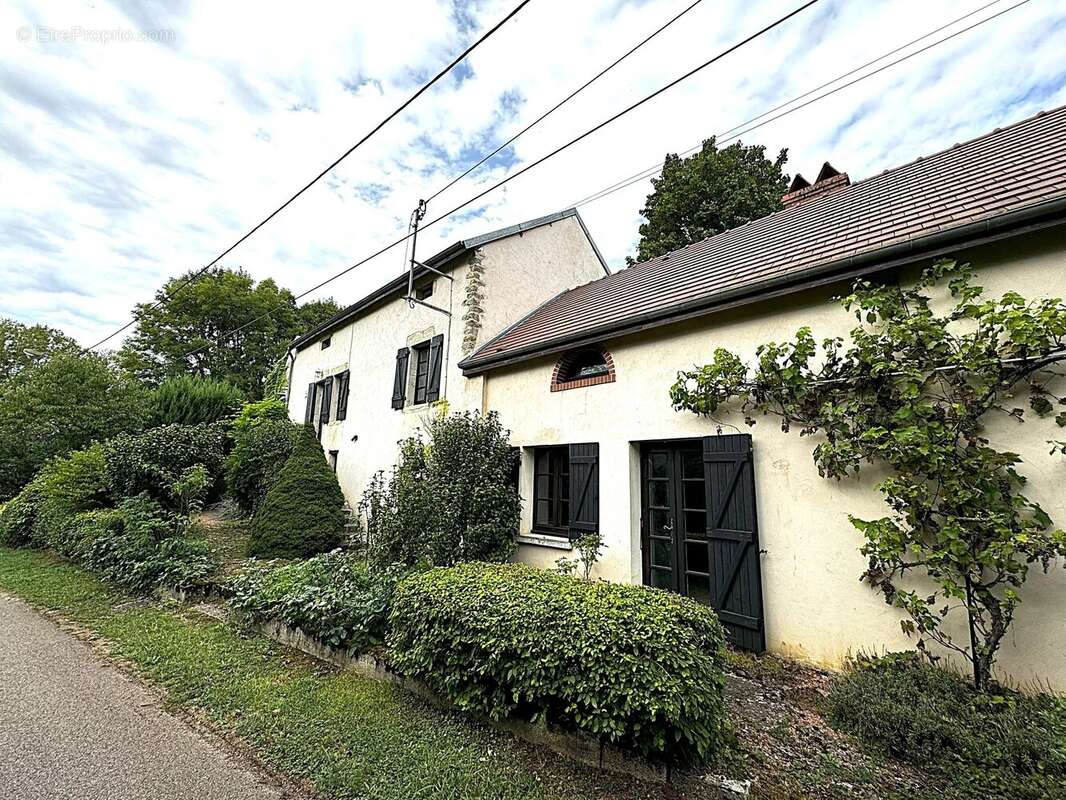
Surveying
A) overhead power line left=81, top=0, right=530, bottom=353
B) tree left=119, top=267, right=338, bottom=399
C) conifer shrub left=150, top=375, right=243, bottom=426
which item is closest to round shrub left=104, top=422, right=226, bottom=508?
overhead power line left=81, top=0, right=530, bottom=353

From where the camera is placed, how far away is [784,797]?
96.3 inches

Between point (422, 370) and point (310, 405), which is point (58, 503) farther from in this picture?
point (422, 370)

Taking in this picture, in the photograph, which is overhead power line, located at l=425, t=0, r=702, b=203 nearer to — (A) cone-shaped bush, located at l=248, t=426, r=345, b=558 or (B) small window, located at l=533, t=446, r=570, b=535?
(B) small window, located at l=533, t=446, r=570, b=535

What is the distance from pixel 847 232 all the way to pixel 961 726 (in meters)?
4.66

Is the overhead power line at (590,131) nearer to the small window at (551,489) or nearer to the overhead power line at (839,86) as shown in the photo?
the overhead power line at (839,86)

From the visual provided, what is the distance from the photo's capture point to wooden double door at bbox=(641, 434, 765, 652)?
4559 millimetres

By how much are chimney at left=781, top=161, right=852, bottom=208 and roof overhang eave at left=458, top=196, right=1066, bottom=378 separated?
4.57 meters

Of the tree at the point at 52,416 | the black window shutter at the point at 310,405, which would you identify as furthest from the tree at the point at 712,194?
the tree at the point at 52,416

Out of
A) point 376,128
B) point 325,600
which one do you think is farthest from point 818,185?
point 325,600

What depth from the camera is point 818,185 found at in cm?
805

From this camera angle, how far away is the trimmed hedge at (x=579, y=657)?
251 cm

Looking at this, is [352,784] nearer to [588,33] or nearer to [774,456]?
[774,456]

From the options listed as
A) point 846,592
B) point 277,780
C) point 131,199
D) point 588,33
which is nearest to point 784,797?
point 846,592

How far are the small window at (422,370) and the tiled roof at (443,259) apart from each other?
1.62m
